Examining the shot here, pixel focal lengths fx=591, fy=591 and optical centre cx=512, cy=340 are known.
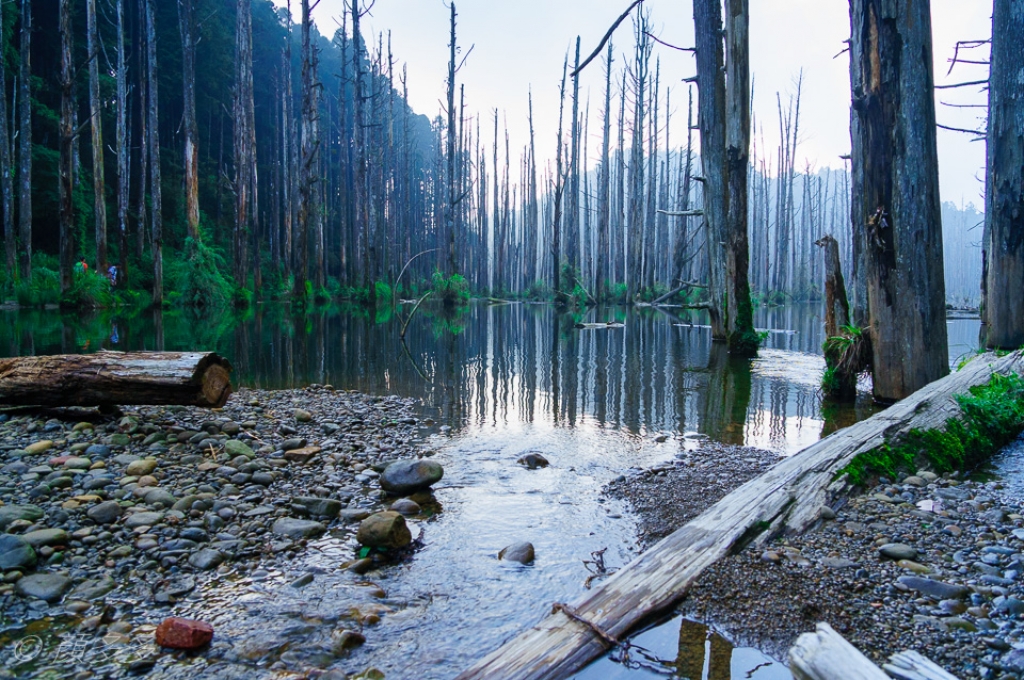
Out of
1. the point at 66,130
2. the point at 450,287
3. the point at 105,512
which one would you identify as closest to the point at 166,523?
the point at 105,512

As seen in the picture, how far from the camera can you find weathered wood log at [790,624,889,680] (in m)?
1.19

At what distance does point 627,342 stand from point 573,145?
1983cm

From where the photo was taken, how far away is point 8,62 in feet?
63.5

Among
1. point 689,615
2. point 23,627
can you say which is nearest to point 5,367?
point 23,627

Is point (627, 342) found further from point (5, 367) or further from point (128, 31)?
point (128, 31)

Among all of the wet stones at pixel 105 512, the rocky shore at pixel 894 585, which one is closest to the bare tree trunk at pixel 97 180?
the wet stones at pixel 105 512

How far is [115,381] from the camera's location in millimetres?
3611

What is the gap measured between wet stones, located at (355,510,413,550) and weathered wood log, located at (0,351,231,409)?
1.76 metres

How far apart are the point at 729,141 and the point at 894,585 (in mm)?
8381

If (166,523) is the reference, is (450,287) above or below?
above

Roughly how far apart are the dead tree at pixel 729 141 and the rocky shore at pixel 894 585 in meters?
6.86

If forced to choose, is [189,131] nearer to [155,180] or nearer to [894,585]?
[155,180]

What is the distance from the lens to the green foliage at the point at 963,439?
9.39 feet

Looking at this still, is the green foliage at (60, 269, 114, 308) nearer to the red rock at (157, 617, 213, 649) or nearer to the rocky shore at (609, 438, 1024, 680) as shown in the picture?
the red rock at (157, 617, 213, 649)
